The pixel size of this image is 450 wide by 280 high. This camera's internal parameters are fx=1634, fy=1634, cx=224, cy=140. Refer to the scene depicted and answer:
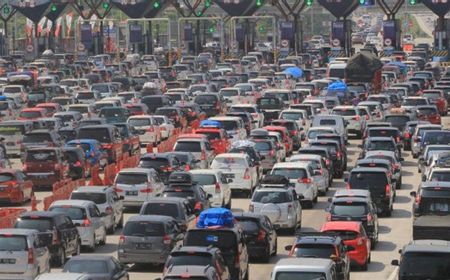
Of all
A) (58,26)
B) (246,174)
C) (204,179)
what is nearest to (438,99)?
(246,174)

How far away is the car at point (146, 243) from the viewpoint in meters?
34.9

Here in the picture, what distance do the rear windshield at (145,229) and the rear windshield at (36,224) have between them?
5.53 feet

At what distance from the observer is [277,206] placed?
4059 centimetres

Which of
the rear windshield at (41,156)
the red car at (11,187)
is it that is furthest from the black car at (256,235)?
the rear windshield at (41,156)

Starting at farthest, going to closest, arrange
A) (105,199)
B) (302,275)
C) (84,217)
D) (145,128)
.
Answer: (145,128), (105,199), (84,217), (302,275)

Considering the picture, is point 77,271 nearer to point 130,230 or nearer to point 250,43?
point 130,230

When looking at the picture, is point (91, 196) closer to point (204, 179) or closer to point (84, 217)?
point (84, 217)

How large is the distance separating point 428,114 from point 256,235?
34371 millimetres

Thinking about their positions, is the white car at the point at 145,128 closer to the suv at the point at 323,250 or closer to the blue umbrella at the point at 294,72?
the suv at the point at 323,250

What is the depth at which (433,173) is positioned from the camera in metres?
44.9

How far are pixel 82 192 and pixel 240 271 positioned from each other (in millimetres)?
8727

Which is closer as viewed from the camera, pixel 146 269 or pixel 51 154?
pixel 146 269

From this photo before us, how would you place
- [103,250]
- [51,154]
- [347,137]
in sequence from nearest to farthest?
[103,250] < [51,154] < [347,137]

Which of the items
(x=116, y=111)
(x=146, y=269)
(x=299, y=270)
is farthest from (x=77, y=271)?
(x=116, y=111)
